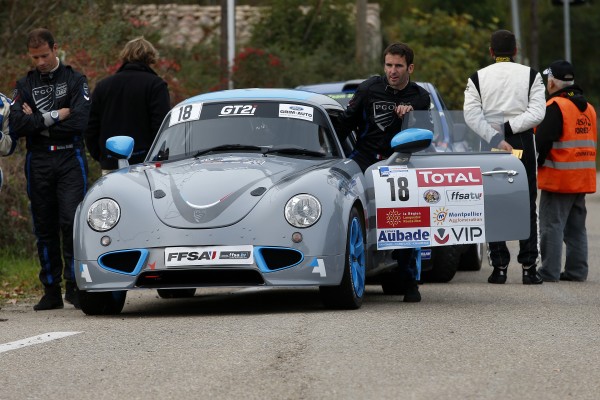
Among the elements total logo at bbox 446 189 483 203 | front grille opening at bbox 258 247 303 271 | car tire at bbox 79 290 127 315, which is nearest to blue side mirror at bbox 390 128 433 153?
total logo at bbox 446 189 483 203

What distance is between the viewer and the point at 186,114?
10.9 metres

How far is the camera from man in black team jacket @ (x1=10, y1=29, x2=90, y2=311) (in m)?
10.8

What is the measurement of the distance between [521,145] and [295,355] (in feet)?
18.1

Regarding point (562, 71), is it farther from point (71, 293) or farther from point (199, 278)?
point (199, 278)

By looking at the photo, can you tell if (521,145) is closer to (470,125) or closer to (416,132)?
(470,125)

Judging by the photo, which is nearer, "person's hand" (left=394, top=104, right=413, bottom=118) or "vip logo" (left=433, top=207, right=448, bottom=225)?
"vip logo" (left=433, top=207, right=448, bottom=225)

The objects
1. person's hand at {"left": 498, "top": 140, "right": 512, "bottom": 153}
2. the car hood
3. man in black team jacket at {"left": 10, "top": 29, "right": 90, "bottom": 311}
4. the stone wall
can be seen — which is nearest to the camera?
the car hood

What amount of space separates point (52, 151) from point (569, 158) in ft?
15.7

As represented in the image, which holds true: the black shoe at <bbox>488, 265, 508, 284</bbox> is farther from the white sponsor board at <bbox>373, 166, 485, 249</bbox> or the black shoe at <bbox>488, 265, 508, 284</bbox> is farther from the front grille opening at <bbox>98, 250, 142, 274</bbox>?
the front grille opening at <bbox>98, 250, 142, 274</bbox>

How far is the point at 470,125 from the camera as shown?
12125 millimetres

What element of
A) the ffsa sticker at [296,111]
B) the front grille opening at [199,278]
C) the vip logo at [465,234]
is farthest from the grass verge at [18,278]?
the vip logo at [465,234]

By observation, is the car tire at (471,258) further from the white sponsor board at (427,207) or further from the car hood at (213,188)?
the car hood at (213,188)

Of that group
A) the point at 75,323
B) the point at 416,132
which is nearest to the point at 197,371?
the point at 75,323

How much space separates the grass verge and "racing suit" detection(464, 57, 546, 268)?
404 centimetres
